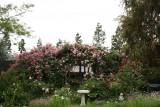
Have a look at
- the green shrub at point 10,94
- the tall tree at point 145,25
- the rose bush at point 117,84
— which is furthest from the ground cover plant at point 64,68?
the green shrub at point 10,94

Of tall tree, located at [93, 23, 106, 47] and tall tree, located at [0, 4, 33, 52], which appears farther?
tall tree, located at [93, 23, 106, 47]

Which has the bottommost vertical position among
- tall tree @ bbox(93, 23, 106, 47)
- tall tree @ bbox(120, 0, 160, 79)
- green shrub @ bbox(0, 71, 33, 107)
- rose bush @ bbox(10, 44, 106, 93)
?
green shrub @ bbox(0, 71, 33, 107)

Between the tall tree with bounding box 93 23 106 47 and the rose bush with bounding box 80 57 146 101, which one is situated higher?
the tall tree with bounding box 93 23 106 47

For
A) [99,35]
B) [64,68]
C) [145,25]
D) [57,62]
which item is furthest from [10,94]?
[99,35]

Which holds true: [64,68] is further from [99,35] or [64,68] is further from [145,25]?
[99,35]

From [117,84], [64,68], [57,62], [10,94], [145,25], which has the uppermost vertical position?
[145,25]

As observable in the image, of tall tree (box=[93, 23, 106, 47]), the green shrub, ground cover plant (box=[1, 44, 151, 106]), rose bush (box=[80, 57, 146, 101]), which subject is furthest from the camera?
tall tree (box=[93, 23, 106, 47])

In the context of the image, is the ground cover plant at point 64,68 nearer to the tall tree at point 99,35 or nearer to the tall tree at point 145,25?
the tall tree at point 145,25

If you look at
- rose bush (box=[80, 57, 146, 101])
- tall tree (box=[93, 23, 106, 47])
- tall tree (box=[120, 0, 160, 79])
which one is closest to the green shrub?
rose bush (box=[80, 57, 146, 101])

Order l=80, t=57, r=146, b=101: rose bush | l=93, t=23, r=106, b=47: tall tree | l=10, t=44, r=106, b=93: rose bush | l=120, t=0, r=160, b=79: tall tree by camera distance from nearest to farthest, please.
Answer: l=120, t=0, r=160, b=79: tall tree, l=80, t=57, r=146, b=101: rose bush, l=10, t=44, r=106, b=93: rose bush, l=93, t=23, r=106, b=47: tall tree

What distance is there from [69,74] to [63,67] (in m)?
0.54

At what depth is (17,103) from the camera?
16.3 feet

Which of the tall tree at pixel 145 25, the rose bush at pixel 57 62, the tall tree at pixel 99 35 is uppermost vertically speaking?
the tall tree at pixel 99 35

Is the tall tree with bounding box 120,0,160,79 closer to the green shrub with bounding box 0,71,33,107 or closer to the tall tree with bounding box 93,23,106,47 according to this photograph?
the green shrub with bounding box 0,71,33,107
